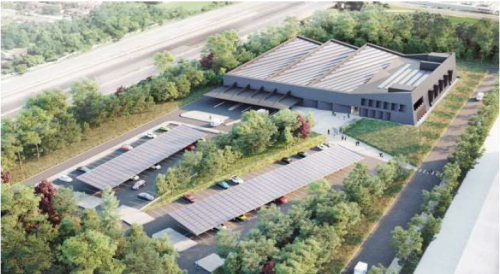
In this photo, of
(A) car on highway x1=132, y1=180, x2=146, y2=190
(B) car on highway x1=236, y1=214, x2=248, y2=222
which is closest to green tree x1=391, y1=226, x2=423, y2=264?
(B) car on highway x1=236, y1=214, x2=248, y2=222

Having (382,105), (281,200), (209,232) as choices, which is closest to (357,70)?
(382,105)

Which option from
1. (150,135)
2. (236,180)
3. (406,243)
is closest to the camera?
(406,243)

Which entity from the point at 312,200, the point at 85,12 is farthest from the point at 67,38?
the point at 312,200

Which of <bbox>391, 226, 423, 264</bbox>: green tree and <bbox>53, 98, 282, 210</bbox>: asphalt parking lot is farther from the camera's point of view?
<bbox>53, 98, 282, 210</bbox>: asphalt parking lot

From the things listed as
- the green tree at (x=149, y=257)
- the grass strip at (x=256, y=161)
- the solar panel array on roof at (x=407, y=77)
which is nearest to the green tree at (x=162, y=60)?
the grass strip at (x=256, y=161)

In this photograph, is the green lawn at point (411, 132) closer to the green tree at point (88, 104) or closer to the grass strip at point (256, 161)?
the grass strip at point (256, 161)

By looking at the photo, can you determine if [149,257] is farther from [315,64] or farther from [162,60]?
[315,64]

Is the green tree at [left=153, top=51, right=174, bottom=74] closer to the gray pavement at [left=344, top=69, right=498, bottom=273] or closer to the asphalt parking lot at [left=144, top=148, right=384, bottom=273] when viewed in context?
the asphalt parking lot at [left=144, top=148, right=384, bottom=273]
